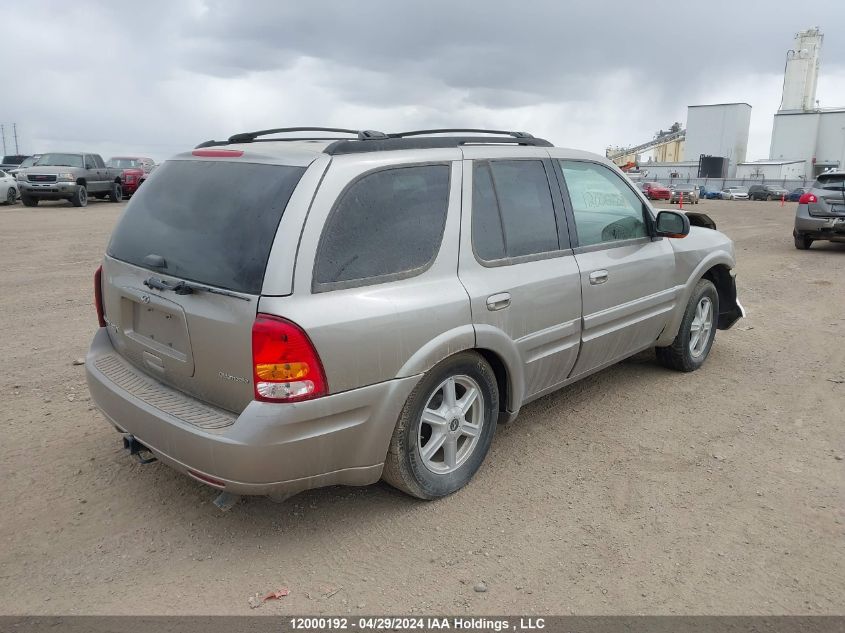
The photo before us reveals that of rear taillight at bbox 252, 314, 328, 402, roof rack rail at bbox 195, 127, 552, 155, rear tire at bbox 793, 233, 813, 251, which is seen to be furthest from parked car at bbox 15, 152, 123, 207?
rear taillight at bbox 252, 314, 328, 402

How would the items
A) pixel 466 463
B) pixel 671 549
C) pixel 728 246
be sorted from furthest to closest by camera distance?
pixel 728 246
pixel 466 463
pixel 671 549

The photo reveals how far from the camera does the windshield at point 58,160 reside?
2255 centimetres

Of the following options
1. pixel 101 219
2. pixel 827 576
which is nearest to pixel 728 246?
pixel 827 576

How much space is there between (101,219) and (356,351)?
18258 mm

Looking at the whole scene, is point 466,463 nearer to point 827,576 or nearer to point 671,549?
point 671,549

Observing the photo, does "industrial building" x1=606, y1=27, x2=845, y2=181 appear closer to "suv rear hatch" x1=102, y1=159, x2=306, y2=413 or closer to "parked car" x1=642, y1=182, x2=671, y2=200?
"parked car" x1=642, y1=182, x2=671, y2=200

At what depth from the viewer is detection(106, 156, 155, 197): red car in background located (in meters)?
26.3

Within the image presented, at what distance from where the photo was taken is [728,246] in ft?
18.3

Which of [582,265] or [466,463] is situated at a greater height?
[582,265]

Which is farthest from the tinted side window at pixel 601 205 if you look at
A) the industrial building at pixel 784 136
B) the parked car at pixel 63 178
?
the industrial building at pixel 784 136

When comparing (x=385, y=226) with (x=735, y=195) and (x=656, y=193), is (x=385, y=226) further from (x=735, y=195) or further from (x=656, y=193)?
(x=735, y=195)

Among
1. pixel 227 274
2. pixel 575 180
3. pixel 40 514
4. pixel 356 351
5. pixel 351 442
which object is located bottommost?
pixel 40 514

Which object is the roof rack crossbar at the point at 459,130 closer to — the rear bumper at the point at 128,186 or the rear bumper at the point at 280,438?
the rear bumper at the point at 280,438

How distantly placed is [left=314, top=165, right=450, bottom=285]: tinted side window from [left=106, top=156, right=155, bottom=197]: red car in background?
2488cm
